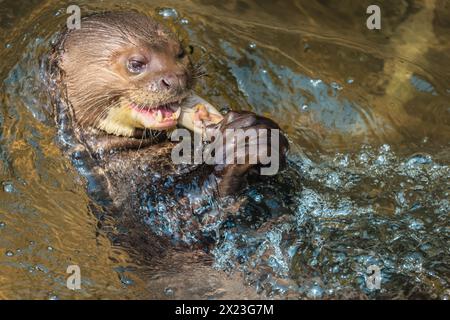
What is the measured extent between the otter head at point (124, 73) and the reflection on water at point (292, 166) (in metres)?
0.35

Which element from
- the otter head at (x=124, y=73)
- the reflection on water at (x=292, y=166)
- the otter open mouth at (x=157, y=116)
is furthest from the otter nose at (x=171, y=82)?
the reflection on water at (x=292, y=166)

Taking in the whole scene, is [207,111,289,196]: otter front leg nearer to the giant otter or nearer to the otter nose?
the giant otter

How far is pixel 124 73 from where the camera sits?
330 cm

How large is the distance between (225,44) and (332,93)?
2.12 feet

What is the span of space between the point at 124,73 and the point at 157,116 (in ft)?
0.73

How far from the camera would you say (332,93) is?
172 inches

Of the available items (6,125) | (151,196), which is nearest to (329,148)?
(151,196)

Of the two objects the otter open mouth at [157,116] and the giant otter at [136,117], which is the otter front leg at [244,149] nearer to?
the giant otter at [136,117]

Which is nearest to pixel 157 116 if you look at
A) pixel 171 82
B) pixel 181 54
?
pixel 171 82

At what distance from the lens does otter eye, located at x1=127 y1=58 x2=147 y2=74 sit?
10.7ft

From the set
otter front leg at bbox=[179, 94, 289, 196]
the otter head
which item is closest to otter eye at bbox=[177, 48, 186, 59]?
the otter head

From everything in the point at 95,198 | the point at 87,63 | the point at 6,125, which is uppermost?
the point at 87,63

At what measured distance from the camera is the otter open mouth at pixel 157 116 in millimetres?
3244
